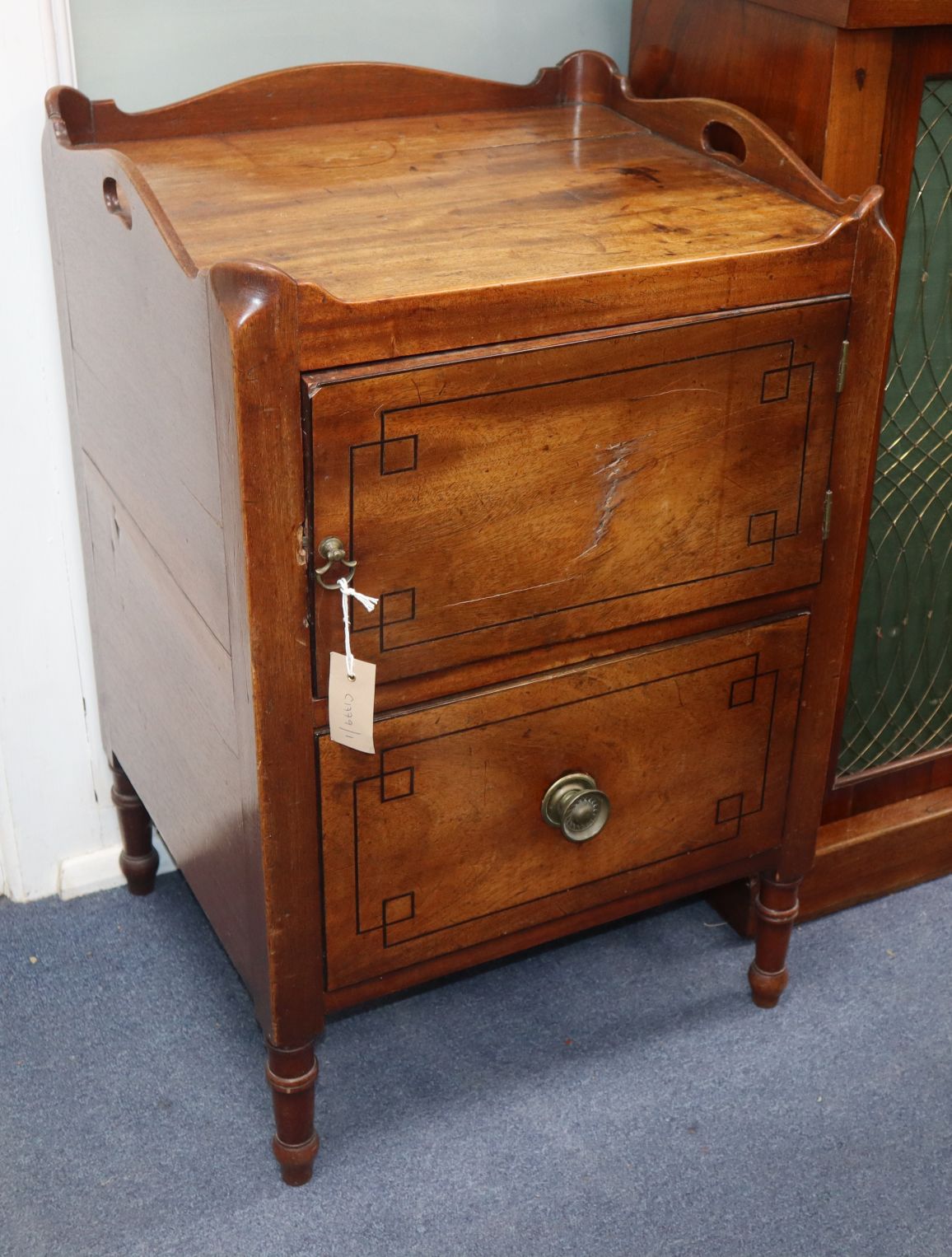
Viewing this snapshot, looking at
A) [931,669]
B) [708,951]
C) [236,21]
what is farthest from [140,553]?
[931,669]

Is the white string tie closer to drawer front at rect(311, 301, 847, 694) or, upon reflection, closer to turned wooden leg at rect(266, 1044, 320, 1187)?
drawer front at rect(311, 301, 847, 694)

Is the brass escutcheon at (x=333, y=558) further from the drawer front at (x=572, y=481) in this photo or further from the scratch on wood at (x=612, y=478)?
the scratch on wood at (x=612, y=478)

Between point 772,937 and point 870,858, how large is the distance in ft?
Answer: 0.76

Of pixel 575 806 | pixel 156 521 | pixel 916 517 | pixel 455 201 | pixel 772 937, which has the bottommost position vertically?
pixel 772 937

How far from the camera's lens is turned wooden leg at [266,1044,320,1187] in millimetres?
1319

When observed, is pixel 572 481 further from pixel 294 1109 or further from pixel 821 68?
pixel 294 1109

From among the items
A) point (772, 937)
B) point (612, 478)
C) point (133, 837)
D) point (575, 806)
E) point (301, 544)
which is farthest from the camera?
point (133, 837)

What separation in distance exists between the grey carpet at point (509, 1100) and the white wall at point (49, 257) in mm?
129

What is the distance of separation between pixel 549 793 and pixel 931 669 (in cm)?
63

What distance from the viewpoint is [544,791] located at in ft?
4.25

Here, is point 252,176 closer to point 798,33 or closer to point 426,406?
point 426,406

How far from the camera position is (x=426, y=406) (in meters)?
1.07

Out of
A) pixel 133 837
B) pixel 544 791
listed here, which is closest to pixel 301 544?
pixel 544 791

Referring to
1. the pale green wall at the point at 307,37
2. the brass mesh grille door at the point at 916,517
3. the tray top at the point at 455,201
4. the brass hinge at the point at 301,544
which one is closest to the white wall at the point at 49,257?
the pale green wall at the point at 307,37
